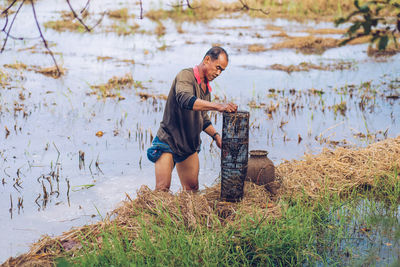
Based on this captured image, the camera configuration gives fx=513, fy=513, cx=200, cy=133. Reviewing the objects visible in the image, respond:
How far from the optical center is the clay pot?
473cm

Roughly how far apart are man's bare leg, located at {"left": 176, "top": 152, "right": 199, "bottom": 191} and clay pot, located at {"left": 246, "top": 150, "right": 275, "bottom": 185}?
528mm

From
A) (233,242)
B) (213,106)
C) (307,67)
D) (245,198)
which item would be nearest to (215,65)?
(213,106)

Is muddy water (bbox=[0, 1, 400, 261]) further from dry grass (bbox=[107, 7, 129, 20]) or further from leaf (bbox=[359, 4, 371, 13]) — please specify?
dry grass (bbox=[107, 7, 129, 20])

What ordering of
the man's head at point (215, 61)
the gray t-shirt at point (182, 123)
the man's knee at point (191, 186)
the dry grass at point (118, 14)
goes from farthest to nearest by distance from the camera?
the dry grass at point (118, 14) → the man's knee at point (191, 186) → the gray t-shirt at point (182, 123) → the man's head at point (215, 61)

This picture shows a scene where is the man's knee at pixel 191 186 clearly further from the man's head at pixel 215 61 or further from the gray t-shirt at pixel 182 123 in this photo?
the man's head at pixel 215 61

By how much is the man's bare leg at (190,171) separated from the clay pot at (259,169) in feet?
1.73

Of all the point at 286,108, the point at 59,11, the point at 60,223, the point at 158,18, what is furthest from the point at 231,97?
the point at 59,11

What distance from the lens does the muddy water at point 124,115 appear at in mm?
5070

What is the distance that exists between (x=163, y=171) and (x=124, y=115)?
11.9 feet

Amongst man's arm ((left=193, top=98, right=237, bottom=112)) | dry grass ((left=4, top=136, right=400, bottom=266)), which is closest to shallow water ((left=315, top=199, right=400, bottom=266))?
dry grass ((left=4, top=136, right=400, bottom=266))

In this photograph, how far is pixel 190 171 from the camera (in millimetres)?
4945

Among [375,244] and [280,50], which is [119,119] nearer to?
[375,244]

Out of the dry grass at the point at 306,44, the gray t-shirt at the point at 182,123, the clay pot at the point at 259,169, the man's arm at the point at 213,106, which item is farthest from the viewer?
the dry grass at the point at 306,44

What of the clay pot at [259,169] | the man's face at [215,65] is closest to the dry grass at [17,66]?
the man's face at [215,65]
